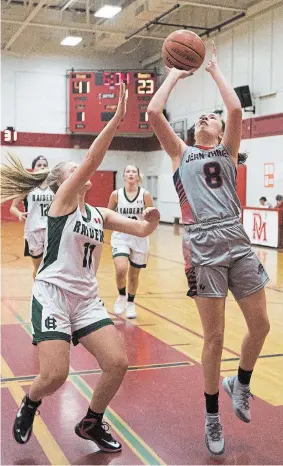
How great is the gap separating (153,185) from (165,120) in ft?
71.7

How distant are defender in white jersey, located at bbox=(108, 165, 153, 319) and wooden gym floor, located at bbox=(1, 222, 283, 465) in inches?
11.5

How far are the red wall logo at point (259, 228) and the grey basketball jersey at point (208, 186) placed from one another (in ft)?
39.2

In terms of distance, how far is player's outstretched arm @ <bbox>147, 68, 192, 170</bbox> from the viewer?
3.43m

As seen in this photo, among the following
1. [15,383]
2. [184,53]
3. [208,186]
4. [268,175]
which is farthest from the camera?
[268,175]

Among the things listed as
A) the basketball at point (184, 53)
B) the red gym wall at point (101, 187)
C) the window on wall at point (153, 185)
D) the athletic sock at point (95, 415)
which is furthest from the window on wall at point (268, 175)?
the athletic sock at point (95, 415)

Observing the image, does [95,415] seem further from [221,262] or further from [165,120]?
[165,120]

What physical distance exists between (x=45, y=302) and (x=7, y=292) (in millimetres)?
5597

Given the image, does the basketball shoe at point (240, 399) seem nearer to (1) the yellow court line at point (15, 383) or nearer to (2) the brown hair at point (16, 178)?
(1) the yellow court line at point (15, 383)

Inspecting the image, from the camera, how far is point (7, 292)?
8.68 m

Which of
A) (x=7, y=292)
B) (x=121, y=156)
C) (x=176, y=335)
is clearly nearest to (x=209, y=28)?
(x=121, y=156)

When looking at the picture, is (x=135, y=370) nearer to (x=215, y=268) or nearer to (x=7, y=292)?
(x=215, y=268)

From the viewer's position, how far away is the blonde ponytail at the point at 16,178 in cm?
430

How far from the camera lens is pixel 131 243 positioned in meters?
7.16

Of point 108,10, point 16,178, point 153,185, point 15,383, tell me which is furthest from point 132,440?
point 153,185
